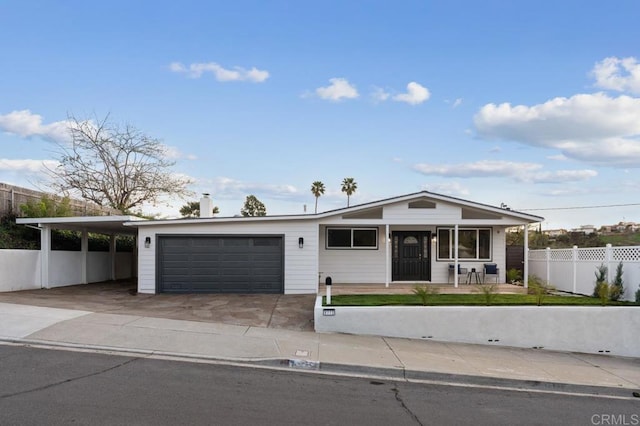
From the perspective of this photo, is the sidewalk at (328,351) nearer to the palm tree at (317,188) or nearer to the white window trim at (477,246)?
the white window trim at (477,246)

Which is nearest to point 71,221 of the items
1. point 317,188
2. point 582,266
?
point 582,266

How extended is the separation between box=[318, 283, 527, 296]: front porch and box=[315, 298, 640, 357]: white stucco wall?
375cm

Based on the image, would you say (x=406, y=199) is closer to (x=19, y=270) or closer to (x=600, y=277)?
(x=600, y=277)

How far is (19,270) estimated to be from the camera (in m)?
15.4

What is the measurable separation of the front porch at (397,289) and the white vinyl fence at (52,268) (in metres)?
9.24

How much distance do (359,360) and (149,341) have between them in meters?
3.84

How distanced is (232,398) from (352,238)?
12710 mm

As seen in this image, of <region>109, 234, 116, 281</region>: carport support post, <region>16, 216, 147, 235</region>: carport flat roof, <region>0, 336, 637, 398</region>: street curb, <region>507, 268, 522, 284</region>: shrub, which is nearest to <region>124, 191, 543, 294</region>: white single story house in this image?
<region>16, 216, 147, 235</region>: carport flat roof

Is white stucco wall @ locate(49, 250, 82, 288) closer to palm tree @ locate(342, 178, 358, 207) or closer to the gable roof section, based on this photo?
the gable roof section

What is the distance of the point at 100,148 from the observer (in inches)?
1109

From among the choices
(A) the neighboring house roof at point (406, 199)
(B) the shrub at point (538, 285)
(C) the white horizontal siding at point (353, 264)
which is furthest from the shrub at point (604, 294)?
(C) the white horizontal siding at point (353, 264)

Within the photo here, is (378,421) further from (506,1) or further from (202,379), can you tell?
(506,1)

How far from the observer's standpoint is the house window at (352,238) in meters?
18.4

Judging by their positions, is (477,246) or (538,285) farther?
(477,246)
